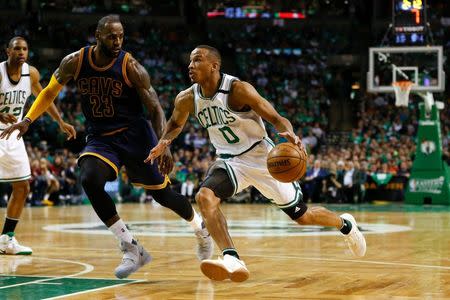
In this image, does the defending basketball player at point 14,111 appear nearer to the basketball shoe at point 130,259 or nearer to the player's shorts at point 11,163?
the player's shorts at point 11,163

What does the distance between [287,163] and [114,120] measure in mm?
1644

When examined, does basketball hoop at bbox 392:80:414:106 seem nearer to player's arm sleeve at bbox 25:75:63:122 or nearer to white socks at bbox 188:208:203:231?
white socks at bbox 188:208:203:231

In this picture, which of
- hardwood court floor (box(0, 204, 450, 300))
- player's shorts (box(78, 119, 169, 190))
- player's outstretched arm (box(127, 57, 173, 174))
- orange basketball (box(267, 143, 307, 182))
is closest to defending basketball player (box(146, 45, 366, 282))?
player's outstretched arm (box(127, 57, 173, 174))

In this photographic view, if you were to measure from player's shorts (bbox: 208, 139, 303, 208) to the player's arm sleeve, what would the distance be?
1.58m

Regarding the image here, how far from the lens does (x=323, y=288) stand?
653 centimetres

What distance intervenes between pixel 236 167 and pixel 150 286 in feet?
4.05

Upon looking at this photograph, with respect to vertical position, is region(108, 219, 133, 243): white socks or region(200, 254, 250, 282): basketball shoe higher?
region(108, 219, 133, 243): white socks

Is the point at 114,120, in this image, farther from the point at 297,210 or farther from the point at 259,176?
the point at 297,210

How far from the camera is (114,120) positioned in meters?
7.57

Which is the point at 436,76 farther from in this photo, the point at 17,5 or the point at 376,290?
the point at 17,5

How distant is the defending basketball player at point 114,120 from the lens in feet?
24.1

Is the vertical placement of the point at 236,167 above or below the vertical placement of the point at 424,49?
below

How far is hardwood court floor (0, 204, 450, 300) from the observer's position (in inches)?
251

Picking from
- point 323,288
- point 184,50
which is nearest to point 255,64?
point 184,50
